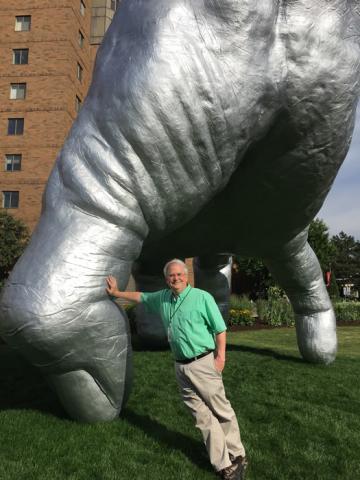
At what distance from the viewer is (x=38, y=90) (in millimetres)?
25547

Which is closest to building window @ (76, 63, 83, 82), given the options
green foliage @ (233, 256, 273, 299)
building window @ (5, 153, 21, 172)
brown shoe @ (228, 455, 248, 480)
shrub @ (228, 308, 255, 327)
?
building window @ (5, 153, 21, 172)

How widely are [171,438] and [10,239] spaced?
836 inches

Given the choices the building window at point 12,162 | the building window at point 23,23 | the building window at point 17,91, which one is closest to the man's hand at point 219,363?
the building window at point 12,162

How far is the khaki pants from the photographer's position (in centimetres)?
270

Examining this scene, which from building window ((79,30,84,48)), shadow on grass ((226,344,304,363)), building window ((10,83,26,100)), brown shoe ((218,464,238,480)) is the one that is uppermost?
building window ((79,30,84,48))

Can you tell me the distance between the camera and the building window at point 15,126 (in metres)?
25.9

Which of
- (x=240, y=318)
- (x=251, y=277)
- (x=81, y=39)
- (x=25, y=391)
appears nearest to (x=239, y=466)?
(x=25, y=391)

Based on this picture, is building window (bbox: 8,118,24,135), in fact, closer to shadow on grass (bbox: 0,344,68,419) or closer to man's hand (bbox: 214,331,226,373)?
shadow on grass (bbox: 0,344,68,419)

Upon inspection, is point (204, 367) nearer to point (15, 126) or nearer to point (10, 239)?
point (10, 239)

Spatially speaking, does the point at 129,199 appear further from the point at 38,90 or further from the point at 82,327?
the point at 38,90

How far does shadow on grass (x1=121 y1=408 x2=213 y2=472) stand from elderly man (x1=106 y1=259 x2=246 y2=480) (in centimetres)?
24

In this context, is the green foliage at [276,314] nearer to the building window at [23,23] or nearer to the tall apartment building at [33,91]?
the tall apartment building at [33,91]

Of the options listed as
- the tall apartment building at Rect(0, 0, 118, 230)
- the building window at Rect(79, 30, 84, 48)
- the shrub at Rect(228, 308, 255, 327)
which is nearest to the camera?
the shrub at Rect(228, 308, 255, 327)

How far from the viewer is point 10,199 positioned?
25719mm
